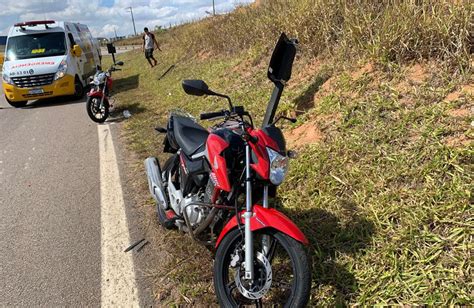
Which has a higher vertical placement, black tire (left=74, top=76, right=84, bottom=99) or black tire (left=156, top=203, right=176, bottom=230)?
black tire (left=156, top=203, right=176, bottom=230)

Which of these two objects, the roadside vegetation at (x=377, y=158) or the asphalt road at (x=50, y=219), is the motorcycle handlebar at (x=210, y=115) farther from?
the asphalt road at (x=50, y=219)

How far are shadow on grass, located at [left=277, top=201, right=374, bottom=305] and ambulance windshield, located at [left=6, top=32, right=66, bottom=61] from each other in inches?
458

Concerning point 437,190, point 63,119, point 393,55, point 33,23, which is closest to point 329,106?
point 393,55

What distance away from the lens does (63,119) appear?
9664mm

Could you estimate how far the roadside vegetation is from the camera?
2.68 metres

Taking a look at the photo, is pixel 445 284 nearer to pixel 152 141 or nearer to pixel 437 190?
pixel 437 190

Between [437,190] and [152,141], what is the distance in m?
5.05

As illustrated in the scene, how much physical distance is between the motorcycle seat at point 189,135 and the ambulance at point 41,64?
9.80m

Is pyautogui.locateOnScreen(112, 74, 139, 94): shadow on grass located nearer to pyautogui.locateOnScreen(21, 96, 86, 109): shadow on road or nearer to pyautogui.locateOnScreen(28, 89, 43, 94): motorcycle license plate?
pyautogui.locateOnScreen(21, 96, 86, 109): shadow on road

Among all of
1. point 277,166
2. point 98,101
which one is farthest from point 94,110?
point 277,166

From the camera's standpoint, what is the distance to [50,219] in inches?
169

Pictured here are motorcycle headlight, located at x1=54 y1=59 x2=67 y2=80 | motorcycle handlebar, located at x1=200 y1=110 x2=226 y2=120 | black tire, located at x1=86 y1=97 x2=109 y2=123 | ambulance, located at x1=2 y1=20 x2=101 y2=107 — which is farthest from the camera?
motorcycle headlight, located at x1=54 y1=59 x2=67 y2=80

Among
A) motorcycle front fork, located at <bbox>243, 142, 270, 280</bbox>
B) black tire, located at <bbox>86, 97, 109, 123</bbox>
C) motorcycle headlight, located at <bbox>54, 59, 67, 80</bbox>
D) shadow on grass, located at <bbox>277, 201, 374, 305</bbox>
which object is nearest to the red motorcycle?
black tire, located at <bbox>86, 97, 109, 123</bbox>

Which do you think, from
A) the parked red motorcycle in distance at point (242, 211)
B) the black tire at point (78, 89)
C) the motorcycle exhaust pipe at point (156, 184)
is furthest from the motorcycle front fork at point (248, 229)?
the black tire at point (78, 89)
